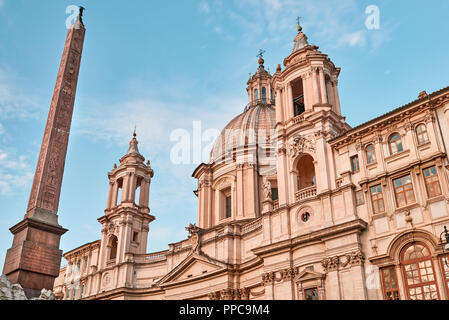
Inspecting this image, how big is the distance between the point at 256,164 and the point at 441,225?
21.4 meters

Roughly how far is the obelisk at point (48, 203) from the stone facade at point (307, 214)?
1407 centimetres

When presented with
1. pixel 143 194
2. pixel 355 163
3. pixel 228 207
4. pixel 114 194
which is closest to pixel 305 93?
pixel 355 163

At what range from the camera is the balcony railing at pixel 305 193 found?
27.3 meters

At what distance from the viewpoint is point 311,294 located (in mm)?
24719

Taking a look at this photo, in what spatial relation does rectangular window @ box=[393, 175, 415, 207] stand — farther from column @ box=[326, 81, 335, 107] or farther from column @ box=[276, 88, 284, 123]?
column @ box=[276, 88, 284, 123]

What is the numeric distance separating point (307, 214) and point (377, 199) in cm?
455

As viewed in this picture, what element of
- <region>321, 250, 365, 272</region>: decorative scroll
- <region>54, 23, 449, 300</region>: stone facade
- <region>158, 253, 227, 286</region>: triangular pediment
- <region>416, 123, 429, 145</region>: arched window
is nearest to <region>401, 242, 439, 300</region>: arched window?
<region>54, 23, 449, 300</region>: stone facade
